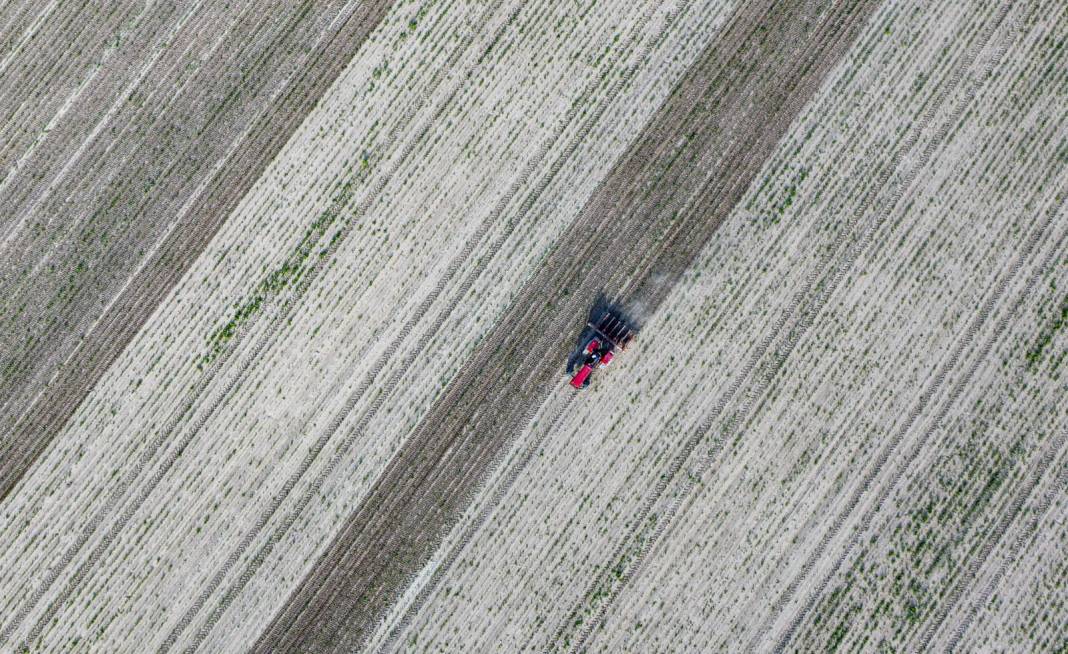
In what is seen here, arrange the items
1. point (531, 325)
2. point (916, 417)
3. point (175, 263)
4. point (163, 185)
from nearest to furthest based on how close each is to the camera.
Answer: point (916, 417) < point (531, 325) < point (175, 263) < point (163, 185)

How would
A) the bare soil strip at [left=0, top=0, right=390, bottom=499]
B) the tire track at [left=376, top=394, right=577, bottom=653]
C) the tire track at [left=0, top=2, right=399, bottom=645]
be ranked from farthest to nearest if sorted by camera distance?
the bare soil strip at [left=0, top=0, right=390, bottom=499], the tire track at [left=0, top=2, right=399, bottom=645], the tire track at [left=376, top=394, right=577, bottom=653]

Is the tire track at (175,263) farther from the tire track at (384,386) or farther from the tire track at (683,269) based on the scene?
the tire track at (683,269)

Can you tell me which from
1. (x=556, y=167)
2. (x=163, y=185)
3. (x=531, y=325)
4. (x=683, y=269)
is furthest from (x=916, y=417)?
(x=163, y=185)

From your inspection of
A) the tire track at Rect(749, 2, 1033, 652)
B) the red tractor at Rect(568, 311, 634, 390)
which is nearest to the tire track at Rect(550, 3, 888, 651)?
the red tractor at Rect(568, 311, 634, 390)

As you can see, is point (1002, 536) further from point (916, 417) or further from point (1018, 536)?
point (916, 417)

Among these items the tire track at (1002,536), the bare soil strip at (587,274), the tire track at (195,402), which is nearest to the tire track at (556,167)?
the bare soil strip at (587,274)

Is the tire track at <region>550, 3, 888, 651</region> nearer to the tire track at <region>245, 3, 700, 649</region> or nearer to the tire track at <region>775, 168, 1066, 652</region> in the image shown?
the tire track at <region>245, 3, 700, 649</region>

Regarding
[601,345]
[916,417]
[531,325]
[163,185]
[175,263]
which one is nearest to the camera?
[601,345]
